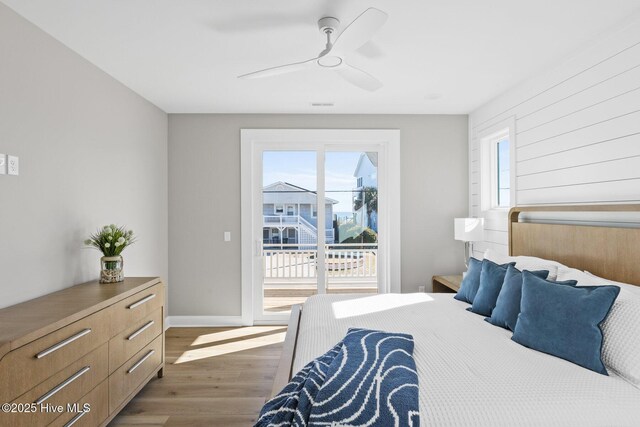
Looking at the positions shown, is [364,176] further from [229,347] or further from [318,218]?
[229,347]

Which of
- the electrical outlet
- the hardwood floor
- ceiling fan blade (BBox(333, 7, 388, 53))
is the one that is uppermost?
ceiling fan blade (BBox(333, 7, 388, 53))

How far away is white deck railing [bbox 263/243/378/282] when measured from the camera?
444cm

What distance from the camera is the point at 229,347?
11.8 ft

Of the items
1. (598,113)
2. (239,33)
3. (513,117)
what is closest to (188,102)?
(239,33)

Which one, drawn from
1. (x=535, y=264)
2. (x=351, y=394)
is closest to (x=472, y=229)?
(x=535, y=264)

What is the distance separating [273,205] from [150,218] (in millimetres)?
1391

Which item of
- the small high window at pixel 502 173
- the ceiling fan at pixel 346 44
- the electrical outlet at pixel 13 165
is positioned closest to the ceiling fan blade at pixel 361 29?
the ceiling fan at pixel 346 44

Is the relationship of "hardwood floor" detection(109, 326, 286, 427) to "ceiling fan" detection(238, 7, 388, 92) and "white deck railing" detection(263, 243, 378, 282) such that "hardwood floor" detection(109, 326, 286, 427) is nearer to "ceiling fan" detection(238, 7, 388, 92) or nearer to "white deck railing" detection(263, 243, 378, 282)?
"white deck railing" detection(263, 243, 378, 282)

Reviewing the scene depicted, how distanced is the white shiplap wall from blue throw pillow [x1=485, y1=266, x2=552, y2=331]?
0.82 metres

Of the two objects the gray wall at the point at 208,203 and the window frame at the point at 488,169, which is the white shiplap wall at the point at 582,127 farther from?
the gray wall at the point at 208,203

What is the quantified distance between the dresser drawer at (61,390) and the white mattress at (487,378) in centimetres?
117

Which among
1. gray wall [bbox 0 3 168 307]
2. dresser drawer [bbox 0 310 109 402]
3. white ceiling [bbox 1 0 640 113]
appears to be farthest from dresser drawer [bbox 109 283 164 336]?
white ceiling [bbox 1 0 640 113]

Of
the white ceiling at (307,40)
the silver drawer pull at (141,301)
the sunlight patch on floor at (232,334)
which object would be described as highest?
the white ceiling at (307,40)

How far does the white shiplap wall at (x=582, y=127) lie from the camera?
2223 mm
